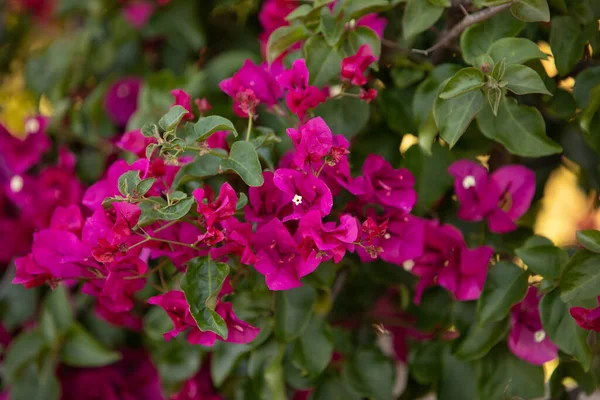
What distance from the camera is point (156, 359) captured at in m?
0.92

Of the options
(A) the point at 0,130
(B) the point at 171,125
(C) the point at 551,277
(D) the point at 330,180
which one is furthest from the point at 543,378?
(A) the point at 0,130

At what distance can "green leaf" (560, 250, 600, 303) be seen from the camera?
60 cm

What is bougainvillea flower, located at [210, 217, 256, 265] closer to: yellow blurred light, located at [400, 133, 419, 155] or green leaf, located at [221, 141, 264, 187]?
green leaf, located at [221, 141, 264, 187]

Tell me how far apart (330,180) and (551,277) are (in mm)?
241

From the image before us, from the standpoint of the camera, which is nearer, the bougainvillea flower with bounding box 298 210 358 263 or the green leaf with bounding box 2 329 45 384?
the bougainvillea flower with bounding box 298 210 358 263

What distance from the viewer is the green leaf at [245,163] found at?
22.4 inches

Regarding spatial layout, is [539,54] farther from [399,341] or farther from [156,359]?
[156,359]

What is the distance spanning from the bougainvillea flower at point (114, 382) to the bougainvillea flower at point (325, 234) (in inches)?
20.5

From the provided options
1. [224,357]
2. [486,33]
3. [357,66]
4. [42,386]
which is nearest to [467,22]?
[486,33]

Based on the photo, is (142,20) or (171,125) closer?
(171,125)

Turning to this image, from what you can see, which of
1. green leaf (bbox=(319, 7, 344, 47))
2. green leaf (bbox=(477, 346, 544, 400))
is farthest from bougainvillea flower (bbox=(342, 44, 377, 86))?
green leaf (bbox=(477, 346, 544, 400))

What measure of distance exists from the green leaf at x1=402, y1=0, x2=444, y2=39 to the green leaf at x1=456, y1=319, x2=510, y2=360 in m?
0.32

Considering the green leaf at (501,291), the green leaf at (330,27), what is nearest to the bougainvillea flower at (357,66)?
the green leaf at (330,27)

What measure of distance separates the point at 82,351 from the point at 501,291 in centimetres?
59
